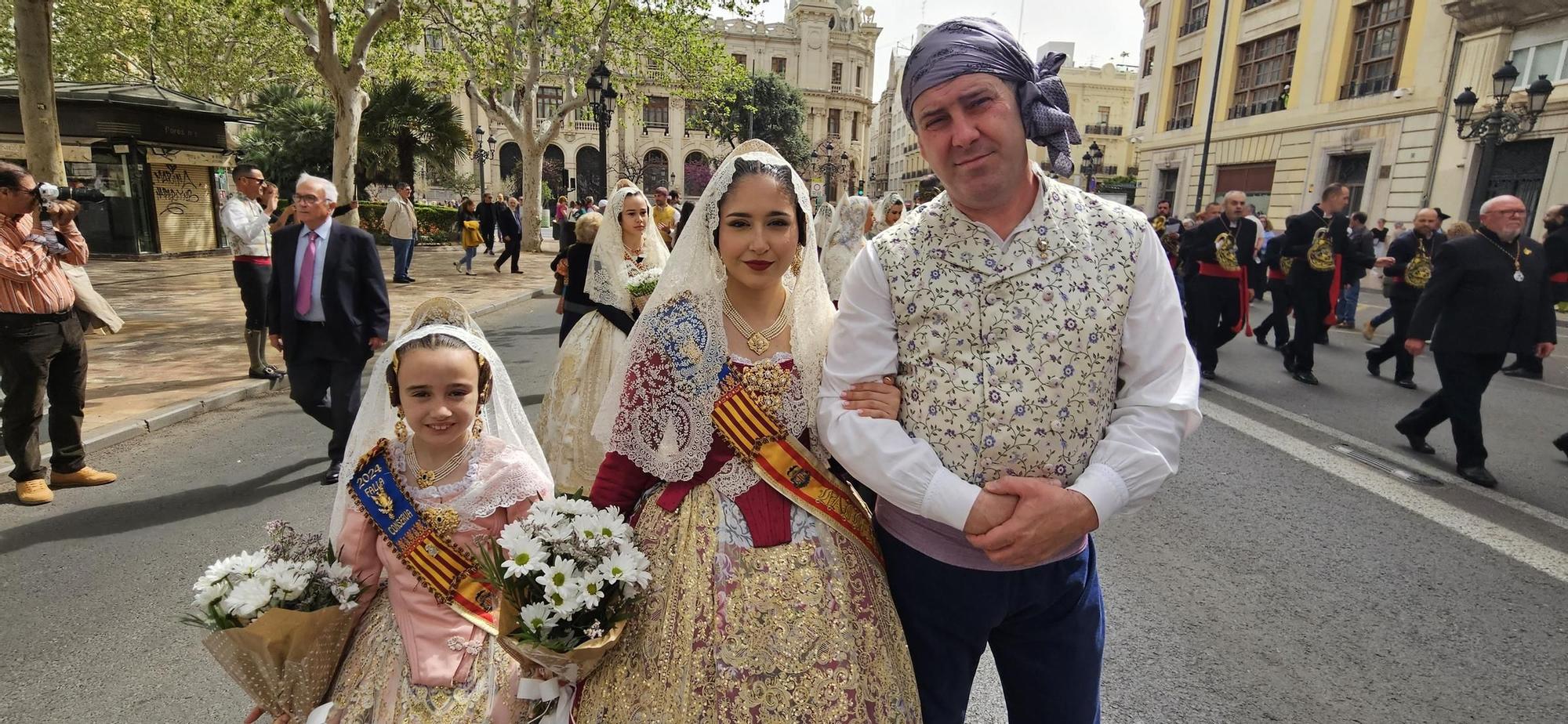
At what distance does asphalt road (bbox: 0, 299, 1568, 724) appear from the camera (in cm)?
275

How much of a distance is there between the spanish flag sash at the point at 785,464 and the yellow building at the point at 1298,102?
23.7 metres

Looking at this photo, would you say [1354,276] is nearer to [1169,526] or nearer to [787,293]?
[1169,526]

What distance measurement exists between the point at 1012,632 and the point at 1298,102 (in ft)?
90.3

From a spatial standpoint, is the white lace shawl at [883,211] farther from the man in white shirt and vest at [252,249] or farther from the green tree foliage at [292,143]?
the green tree foliage at [292,143]

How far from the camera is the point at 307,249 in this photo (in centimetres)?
483

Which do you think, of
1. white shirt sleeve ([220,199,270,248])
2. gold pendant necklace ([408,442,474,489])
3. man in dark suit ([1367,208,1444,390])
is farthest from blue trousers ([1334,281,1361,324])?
white shirt sleeve ([220,199,270,248])

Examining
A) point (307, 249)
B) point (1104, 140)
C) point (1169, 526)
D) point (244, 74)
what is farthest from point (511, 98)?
point (1104, 140)

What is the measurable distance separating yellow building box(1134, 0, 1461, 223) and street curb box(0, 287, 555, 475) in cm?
2448

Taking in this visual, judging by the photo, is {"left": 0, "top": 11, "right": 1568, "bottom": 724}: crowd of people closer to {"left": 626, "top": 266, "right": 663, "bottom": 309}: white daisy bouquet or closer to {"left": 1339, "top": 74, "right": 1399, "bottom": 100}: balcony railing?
{"left": 626, "top": 266, "right": 663, "bottom": 309}: white daisy bouquet

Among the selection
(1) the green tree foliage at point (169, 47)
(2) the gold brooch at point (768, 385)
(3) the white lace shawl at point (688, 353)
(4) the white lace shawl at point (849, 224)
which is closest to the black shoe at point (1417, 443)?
(4) the white lace shawl at point (849, 224)

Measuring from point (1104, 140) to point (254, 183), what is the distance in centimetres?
5893

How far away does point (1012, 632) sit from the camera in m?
1.69

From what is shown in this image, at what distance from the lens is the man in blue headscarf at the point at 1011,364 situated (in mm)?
1471

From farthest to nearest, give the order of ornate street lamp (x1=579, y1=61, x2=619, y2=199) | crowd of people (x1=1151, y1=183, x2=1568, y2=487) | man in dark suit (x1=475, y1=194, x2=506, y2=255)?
1. man in dark suit (x1=475, y1=194, x2=506, y2=255)
2. ornate street lamp (x1=579, y1=61, x2=619, y2=199)
3. crowd of people (x1=1151, y1=183, x2=1568, y2=487)
